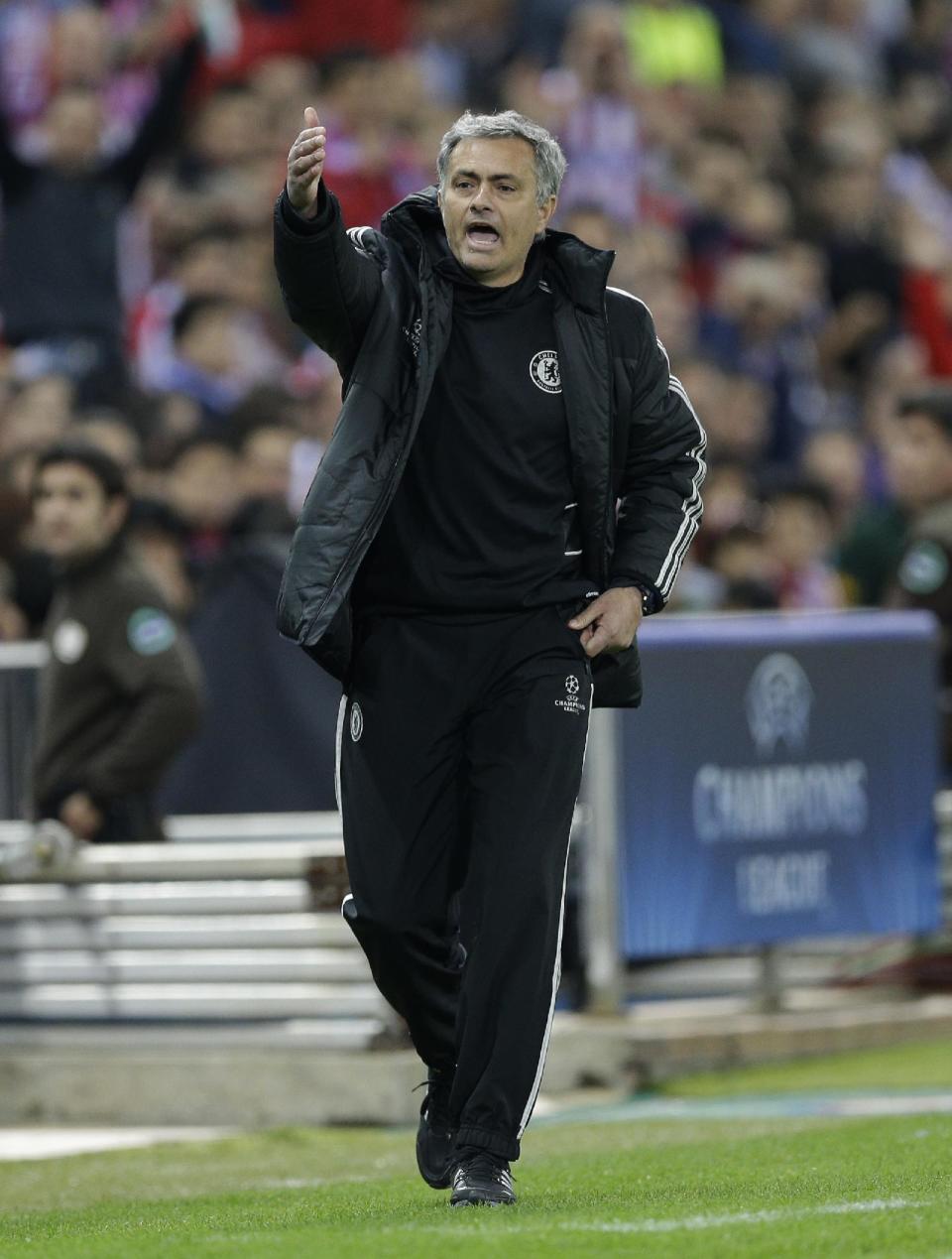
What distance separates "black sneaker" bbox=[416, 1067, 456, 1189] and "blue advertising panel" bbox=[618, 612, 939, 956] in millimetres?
3322

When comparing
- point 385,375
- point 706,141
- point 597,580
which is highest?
point 706,141

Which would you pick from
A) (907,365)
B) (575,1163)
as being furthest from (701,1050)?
(907,365)

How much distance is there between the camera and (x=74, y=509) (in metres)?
9.76

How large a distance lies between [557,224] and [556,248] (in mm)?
9449

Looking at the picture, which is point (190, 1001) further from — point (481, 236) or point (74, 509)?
point (481, 236)

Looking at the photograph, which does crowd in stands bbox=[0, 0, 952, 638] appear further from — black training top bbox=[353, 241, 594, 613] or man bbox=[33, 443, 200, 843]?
black training top bbox=[353, 241, 594, 613]

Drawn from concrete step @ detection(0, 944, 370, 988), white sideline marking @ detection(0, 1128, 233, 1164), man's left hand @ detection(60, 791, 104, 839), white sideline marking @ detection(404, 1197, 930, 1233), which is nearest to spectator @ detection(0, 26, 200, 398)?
man's left hand @ detection(60, 791, 104, 839)

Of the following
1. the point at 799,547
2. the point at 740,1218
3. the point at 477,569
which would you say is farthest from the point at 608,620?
the point at 799,547

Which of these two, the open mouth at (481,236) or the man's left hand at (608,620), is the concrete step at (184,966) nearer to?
the man's left hand at (608,620)

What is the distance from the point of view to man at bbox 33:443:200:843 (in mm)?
9680

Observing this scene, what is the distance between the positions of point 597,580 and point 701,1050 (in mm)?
3858

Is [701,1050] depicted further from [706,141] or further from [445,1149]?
[706,141]

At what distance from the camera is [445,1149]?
6.50m

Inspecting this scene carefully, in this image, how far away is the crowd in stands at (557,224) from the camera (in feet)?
41.8
